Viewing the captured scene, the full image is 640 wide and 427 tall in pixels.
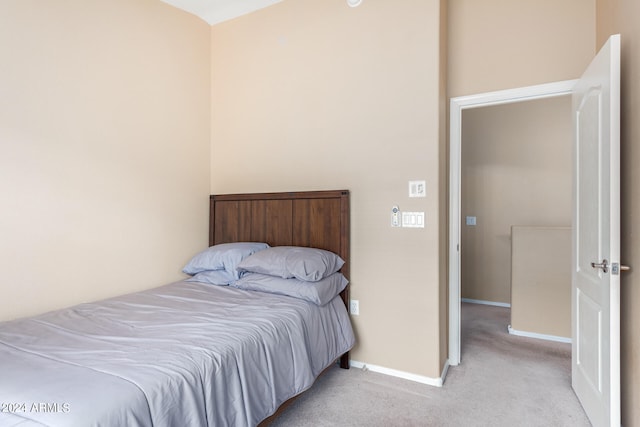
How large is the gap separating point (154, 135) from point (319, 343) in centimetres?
208

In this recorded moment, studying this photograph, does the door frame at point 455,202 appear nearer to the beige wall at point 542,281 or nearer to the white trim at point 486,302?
the beige wall at point 542,281

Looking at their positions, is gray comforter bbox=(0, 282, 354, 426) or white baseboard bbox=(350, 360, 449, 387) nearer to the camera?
gray comforter bbox=(0, 282, 354, 426)

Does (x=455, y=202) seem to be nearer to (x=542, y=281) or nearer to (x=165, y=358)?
(x=542, y=281)

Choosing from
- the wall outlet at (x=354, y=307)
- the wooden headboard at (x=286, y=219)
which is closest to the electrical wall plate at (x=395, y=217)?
the wooden headboard at (x=286, y=219)

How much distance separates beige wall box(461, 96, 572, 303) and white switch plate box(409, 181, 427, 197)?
8.83 ft

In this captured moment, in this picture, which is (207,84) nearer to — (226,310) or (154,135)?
(154,135)

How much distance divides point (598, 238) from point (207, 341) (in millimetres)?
2099

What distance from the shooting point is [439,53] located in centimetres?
239

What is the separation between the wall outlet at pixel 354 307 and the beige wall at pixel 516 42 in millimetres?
1834

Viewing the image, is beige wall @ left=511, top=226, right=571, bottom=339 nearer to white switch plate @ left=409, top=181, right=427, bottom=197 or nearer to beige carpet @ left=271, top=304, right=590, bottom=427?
beige carpet @ left=271, top=304, right=590, bottom=427

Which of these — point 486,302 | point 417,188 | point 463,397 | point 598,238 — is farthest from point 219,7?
point 486,302

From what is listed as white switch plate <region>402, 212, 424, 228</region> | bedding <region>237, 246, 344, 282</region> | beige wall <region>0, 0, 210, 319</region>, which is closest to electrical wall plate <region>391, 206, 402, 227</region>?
white switch plate <region>402, 212, 424, 228</region>

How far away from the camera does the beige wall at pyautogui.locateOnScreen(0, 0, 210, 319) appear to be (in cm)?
197

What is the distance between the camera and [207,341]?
1.51m
